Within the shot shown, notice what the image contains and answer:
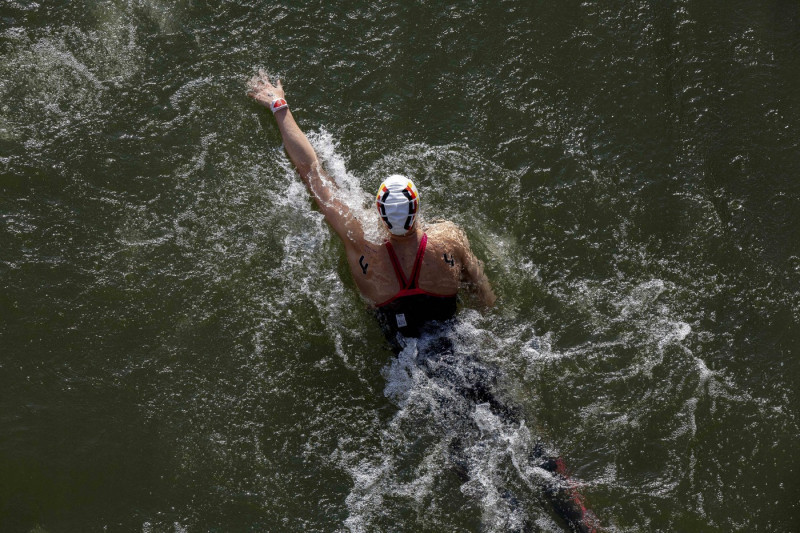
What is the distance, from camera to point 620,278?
6.85 meters

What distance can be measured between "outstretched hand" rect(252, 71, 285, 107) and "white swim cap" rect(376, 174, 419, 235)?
2220mm

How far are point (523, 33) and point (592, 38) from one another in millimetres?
722

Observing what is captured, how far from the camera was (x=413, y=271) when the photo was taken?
5.96m

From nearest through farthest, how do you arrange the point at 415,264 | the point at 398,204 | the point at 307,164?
the point at 398,204 → the point at 415,264 → the point at 307,164

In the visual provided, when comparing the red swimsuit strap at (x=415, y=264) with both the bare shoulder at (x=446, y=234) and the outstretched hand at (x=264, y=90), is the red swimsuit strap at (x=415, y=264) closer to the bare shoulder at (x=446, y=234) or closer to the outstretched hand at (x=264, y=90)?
the bare shoulder at (x=446, y=234)

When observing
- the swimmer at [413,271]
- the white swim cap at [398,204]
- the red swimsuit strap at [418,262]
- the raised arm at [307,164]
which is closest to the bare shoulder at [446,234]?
the swimmer at [413,271]

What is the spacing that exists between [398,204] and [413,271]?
59 cm

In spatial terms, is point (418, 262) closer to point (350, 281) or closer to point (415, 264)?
point (415, 264)

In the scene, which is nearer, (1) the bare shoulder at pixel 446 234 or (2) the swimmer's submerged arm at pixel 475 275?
(1) the bare shoulder at pixel 446 234

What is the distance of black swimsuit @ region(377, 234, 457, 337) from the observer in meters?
5.96

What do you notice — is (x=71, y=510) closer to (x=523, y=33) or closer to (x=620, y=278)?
(x=620, y=278)

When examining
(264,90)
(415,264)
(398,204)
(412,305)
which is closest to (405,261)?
(415,264)

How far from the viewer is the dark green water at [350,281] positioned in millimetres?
5988

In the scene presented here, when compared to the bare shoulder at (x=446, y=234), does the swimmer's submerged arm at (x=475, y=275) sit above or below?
below
